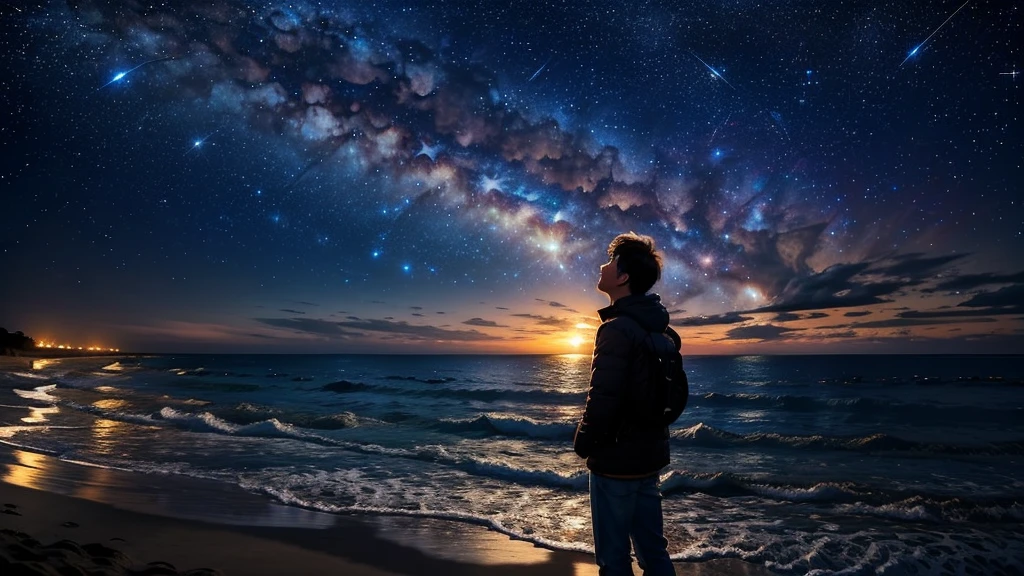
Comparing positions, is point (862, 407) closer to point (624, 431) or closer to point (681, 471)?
point (681, 471)

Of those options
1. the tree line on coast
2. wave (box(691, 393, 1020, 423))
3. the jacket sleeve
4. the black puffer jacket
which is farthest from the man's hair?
the tree line on coast

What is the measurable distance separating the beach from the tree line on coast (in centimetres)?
14367

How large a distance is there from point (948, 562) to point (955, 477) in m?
6.76

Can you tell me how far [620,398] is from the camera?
8.38 feet

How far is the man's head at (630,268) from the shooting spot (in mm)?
2840

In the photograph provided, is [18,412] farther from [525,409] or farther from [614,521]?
[614,521]

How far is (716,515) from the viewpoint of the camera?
7.52 meters

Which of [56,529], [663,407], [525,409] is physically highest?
[663,407]

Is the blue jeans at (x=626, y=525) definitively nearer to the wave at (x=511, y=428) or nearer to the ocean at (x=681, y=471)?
the ocean at (x=681, y=471)

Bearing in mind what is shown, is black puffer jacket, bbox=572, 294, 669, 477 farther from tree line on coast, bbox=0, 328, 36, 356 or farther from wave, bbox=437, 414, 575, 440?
tree line on coast, bbox=0, 328, 36, 356

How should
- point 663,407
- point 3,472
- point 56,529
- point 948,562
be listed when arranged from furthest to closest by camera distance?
point 3,472
point 948,562
point 56,529
point 663,407

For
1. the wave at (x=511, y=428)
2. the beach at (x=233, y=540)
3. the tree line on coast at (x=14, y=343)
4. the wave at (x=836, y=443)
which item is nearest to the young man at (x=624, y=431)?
the beach at (x=233, y=540)

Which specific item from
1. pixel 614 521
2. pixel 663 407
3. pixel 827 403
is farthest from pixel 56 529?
pixel 827 403

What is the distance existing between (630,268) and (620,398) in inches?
30.3
